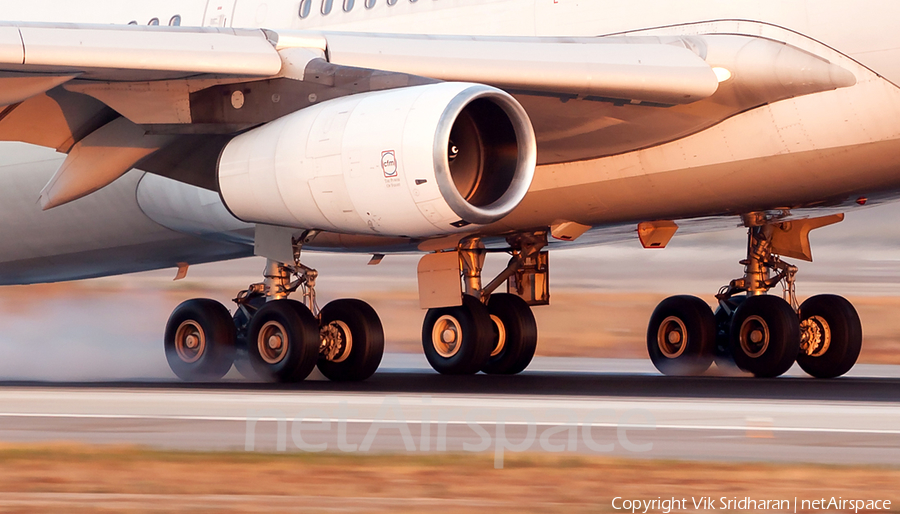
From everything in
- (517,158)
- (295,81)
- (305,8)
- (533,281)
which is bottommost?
(533,281)

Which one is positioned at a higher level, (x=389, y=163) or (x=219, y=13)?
(x=219, y=13)

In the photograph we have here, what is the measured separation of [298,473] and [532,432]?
4.31 feet

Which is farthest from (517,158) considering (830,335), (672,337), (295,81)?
(672,337)

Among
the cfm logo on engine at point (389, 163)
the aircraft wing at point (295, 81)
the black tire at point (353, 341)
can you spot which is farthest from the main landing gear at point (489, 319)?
the cfm logo on engine at point (389, 163)

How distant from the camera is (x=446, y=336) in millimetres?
12336

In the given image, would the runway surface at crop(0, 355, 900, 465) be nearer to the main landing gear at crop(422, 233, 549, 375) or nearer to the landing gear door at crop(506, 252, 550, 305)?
the main landing gear at crop(422, 233, 549, 375)

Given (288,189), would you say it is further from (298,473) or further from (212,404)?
(298,473)

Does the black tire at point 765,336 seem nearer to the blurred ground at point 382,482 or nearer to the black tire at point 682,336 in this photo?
the black tire at point 682,336

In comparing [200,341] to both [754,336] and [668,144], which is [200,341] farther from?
[754,336]

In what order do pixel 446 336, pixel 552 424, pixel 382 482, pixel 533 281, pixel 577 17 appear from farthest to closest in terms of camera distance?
pixel 533 281, pixel 446 336, pixel 577 17, pixel 552 424, pixel 382 482

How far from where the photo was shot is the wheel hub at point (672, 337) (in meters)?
12.4

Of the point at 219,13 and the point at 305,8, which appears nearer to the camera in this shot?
the point at 305,8

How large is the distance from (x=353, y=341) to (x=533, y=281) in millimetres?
2405

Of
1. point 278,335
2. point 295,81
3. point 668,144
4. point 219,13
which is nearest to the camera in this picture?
point 295,81
